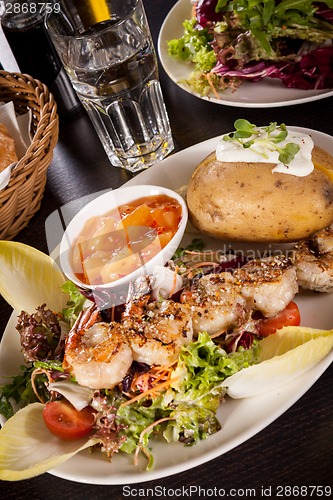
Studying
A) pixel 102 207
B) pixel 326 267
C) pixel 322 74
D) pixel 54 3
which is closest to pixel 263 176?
pixel 326 267

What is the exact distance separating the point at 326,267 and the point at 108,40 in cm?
119

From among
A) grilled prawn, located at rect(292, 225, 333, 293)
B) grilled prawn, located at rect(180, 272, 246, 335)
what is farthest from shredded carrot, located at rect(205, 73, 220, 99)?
grilled prawn, located at rect(180, 272, 246, 335)

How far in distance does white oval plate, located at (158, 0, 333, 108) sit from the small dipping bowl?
0.61 meters

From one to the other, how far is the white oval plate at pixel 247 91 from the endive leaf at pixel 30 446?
1.42 meters

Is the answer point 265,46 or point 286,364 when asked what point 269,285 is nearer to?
point 286,364

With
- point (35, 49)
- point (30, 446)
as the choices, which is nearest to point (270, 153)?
point (30, 446)

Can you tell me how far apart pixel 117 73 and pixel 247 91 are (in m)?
0.57

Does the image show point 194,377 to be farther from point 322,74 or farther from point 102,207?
point 322,74

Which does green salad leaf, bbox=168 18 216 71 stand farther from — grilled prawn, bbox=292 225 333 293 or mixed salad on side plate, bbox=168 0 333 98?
grilled prawn, bbox=292 225 333 293

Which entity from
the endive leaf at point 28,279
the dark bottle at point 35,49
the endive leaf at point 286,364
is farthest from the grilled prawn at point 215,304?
the dark bottle at point 35,49

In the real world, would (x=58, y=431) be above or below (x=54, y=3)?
below

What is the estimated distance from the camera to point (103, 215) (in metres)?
2.04

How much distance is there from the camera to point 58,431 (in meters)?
1.55

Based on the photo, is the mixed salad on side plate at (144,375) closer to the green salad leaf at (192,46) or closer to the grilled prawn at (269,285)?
the grilled prawn at (269,285)
